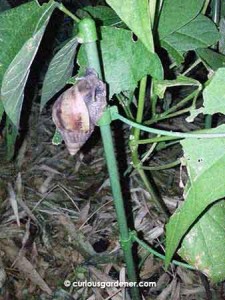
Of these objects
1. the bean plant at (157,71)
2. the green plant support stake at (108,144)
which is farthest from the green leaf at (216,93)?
the green plant support stake at (108,144)

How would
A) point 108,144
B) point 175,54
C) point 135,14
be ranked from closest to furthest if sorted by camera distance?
1. point 135,14
2. point 108,144
3. point 175,54

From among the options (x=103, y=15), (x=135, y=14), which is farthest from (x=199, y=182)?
(x=103, y=15)

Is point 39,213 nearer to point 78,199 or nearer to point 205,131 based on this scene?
point 78,199

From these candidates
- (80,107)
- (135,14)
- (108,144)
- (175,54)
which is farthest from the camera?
(175,54)

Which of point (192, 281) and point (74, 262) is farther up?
point (74, 262)

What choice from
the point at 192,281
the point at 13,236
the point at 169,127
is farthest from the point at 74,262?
the point at 169,127

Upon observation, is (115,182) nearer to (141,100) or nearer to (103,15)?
(141,100)

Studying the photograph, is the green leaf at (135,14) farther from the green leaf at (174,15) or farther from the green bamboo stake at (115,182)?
the green leaf at (174,15)
